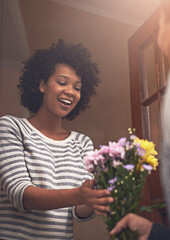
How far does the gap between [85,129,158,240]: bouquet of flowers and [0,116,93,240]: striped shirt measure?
1.00ft

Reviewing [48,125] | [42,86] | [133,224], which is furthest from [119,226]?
[42,86]

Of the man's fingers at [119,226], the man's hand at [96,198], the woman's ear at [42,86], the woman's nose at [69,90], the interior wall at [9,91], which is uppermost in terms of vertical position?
the interior wall at [9,91]

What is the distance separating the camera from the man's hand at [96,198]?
734 mm

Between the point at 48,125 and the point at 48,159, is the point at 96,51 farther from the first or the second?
the point at 48,159

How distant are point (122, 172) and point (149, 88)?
3.38 feet

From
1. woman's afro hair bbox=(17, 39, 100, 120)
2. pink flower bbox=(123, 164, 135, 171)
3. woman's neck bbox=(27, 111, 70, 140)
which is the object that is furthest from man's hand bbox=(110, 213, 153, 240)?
woman's afro hair bbox=(17, 39, 100, 120)

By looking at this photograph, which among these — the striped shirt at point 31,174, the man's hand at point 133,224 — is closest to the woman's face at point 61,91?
the striped shirt at point 31,174

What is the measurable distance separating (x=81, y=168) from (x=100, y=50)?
1706 mm

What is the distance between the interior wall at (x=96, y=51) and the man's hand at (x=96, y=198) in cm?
169

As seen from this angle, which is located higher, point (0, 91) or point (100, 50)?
point (100, 50)

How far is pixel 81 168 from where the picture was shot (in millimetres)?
1221

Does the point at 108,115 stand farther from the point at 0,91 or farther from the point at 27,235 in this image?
the point at 27,235

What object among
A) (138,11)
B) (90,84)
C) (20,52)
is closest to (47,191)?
(90,84)

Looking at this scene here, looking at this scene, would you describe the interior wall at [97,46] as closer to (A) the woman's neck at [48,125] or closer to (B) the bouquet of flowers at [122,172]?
(A) the woman's neck at [48,125]
